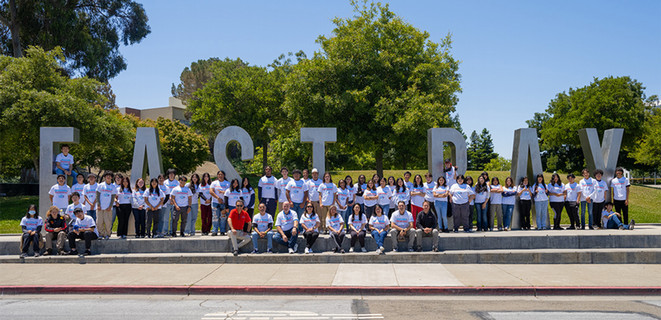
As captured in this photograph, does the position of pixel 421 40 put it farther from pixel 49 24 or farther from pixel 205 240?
pixel 49 24

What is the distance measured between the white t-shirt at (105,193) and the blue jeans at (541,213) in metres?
11.9

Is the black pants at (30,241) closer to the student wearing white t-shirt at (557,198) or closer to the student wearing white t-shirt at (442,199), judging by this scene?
the student wearing white t-shirt at (442,199)

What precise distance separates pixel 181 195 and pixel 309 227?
3.71 metres

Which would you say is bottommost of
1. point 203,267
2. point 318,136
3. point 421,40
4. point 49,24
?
point 203,267

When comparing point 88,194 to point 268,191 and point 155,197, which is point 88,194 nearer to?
point 155,197

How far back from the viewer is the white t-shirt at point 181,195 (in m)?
12.5

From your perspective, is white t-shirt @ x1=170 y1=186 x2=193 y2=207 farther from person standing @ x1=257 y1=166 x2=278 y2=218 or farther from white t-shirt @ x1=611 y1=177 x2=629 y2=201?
white t-shirt @ x1=611 y1=177 x2=629 y2=201

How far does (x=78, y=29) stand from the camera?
33188 mm

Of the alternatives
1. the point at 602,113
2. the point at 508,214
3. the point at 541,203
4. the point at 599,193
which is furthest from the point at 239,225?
the point at 602,113

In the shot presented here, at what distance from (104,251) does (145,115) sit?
72.2 metres

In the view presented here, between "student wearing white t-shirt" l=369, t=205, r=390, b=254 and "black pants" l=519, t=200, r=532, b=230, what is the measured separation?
452 centimetres

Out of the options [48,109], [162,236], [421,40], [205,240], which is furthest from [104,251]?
[421,40]

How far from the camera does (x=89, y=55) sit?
33.8 metres

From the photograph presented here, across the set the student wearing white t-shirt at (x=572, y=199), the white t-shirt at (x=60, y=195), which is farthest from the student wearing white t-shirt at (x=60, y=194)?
the student wearing white t-shirt at (x=572, y=199)
